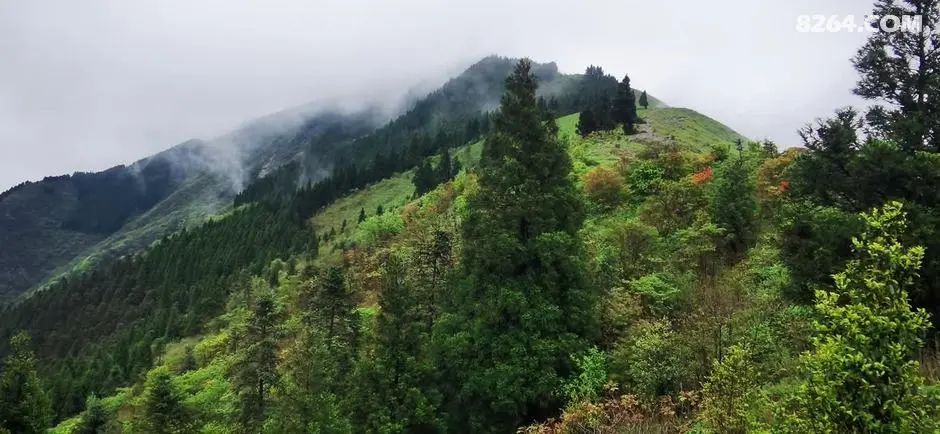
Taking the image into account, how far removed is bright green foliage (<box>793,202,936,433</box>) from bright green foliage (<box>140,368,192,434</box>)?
23.5 m

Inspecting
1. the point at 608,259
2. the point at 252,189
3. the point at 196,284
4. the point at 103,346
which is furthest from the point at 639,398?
the point at 252,189

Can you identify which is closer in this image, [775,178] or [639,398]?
[639,398]

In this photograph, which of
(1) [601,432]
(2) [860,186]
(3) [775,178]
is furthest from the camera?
(3) [775,178]

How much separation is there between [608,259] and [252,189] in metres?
166

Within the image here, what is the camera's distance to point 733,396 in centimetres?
1212

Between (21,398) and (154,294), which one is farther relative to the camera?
(154,294)

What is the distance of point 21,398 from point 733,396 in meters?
28.7

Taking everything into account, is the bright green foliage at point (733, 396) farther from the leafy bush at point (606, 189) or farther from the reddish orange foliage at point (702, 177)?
the leafy bush at point (606, 189)

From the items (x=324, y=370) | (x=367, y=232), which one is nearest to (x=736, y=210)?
(x=324, y=370)

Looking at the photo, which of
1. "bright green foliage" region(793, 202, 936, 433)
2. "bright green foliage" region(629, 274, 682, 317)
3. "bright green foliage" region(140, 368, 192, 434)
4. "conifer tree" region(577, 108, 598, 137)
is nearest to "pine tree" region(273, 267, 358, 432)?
"bright green foliage" region(140, 368, 192, 434)

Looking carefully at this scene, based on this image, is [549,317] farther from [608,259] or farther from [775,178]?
[775,178]

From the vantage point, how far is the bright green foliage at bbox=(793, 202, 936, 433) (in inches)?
284

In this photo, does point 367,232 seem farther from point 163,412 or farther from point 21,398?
point 163,412

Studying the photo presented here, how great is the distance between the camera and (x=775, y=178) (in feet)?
121
